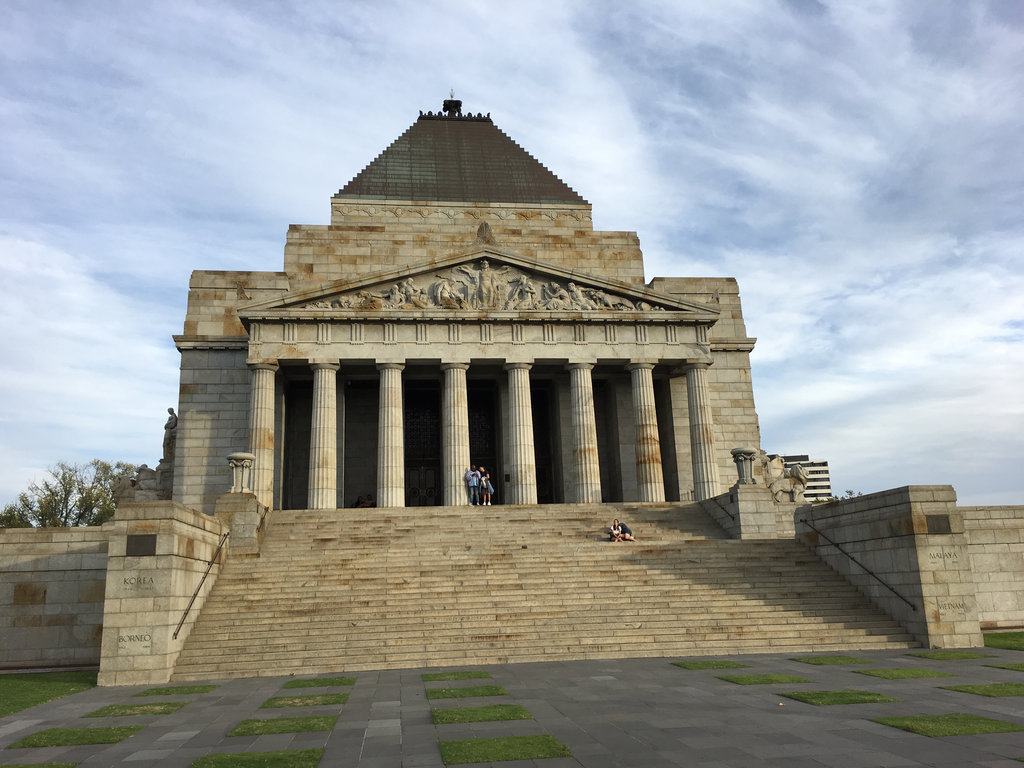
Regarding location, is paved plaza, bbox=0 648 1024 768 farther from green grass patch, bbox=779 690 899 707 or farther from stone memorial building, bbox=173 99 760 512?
stone memorial building, bbox=173 99 760 512

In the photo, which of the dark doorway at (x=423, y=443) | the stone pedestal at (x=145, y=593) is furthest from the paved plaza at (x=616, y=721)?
the dark doorway at (x=423, y=443)

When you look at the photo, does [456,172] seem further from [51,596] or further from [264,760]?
[264,760]

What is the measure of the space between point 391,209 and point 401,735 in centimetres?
3865

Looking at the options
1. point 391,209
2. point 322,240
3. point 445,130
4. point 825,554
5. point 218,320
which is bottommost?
point 825,554

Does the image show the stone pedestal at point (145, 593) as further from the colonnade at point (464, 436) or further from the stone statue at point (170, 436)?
the stone statue at point (170, 436)

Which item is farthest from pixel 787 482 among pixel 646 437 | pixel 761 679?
pixel 761 679

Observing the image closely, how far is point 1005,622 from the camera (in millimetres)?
22359

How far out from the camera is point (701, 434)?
35750 mm

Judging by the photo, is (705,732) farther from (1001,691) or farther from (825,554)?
(825,554)

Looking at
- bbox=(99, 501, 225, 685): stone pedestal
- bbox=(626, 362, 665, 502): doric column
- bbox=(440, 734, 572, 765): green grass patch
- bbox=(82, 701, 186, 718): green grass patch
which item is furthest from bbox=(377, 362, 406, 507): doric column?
bbox=(440, 734, 572, 765): green grass patch

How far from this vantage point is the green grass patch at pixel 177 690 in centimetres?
1499

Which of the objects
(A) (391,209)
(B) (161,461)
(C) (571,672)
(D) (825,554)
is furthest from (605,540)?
(A) (391,209)

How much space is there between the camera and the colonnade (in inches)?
1318

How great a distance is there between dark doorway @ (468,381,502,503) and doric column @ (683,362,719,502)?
32.7ft
